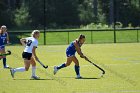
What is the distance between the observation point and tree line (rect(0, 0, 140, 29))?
2935 inches

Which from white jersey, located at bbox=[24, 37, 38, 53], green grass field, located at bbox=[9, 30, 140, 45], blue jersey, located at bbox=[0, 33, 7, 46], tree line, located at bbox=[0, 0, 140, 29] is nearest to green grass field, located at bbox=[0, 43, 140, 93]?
white jersey, located at bbox=[24, 37, 38, 53]

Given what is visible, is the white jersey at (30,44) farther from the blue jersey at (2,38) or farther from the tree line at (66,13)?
the tree line at (66,13)

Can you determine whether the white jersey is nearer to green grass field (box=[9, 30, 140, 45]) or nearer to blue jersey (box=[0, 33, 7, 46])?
blue jersey (box=[0, 33, 7, 46])

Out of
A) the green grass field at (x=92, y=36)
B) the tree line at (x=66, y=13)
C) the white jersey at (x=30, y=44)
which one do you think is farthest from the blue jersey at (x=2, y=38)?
the tree line at (x=66, y=13)

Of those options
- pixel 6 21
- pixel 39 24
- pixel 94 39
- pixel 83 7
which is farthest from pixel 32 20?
pixel 94 39

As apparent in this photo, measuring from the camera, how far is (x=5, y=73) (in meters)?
19.5

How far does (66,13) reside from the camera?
267ft

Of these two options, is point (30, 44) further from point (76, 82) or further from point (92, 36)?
point (92, 36)

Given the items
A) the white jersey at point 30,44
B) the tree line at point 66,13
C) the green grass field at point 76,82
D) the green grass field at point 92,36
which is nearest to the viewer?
the green grass field at point 76,82

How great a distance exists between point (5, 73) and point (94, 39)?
2945 centimetres

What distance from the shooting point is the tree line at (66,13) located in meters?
74.5

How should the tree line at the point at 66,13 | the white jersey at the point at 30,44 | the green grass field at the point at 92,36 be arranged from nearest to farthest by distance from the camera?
the white jersey at the point at 30,44 → the green grass field at the point at 92,36 → the tree line at the point at 66,13

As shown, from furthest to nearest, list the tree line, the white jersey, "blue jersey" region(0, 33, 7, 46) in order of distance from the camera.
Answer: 1. the tree line
2. "blue jersey" region(0, 33, 7, 46)
3. the white jersey

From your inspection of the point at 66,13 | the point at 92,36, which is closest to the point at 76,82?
the point at 92,36
